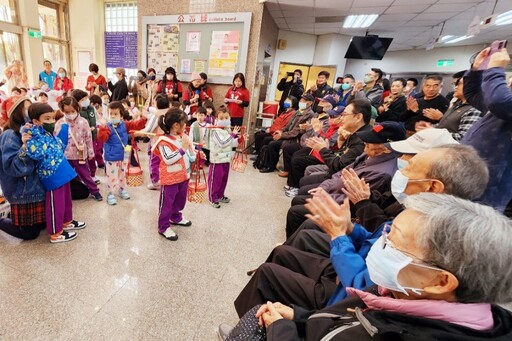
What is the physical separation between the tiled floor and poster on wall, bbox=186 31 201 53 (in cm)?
361

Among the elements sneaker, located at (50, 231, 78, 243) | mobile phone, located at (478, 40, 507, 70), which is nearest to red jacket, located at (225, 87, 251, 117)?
sneaker, located at (50, 231, 78, 243)

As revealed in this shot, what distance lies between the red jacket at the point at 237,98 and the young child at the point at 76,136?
2.58 m

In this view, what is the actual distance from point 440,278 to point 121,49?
8.82 metres

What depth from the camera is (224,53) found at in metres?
4.83

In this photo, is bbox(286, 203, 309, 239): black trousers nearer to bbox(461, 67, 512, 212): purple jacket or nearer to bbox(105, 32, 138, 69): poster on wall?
bbox(461, 67, 512, 212): purple jacket

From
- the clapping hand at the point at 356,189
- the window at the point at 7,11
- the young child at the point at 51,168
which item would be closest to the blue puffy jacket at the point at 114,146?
the young child at the point at 51,168

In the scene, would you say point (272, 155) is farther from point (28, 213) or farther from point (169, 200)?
point (28, 213)

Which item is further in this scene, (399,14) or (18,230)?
(399,14)

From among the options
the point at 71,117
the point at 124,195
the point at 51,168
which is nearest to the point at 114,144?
the point at 71,117

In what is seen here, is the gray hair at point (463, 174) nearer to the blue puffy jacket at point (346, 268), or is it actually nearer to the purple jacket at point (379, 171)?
the blue puffy jacket at point (346, 268)

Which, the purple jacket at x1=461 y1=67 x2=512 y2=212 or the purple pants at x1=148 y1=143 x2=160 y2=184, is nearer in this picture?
the purple jacket at x1=461 y1=67 x2=512 y2=212

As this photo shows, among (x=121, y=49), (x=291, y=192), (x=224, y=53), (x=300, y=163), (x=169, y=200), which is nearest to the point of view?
(x=169, y=200)

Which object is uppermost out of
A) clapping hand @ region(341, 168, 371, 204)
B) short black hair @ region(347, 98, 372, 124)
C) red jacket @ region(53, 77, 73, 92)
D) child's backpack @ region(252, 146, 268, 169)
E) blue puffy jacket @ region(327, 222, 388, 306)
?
short black hair @ region(347, 98, 372, 124)

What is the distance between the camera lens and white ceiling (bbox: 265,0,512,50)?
4.49 metres
